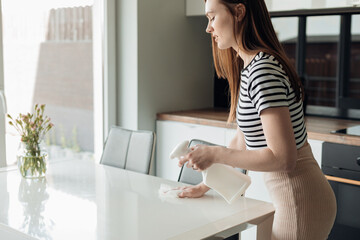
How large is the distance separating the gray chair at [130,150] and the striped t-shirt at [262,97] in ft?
3.43

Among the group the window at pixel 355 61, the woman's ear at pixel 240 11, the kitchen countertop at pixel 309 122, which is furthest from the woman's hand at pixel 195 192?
the window at pixel 355 61

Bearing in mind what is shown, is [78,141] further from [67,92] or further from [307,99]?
[307,99]

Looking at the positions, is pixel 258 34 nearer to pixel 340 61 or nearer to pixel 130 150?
pixel 130 150

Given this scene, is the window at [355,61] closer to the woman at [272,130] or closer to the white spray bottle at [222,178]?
the woman at [272,130]

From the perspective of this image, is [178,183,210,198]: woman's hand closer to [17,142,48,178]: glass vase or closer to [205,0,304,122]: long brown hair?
[205,0,304,122]: long brown hair

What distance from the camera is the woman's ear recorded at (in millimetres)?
1538

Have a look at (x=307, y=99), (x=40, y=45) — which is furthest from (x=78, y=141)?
(x=307, y=99)

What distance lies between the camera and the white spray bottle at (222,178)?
1.59 meters

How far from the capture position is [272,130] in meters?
1.43

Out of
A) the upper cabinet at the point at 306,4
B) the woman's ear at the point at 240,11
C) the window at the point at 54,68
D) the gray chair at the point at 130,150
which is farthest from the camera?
the window at the point at 54,68

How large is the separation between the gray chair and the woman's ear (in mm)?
1157

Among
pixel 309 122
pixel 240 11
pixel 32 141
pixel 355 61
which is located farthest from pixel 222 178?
pixel 355 61

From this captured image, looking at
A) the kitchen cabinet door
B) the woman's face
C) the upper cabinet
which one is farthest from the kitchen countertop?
the woman's face

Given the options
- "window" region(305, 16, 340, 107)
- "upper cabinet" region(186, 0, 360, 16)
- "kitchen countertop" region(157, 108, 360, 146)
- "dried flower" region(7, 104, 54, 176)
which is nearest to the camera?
"dried flower" region(7, 104, 54, 176)
